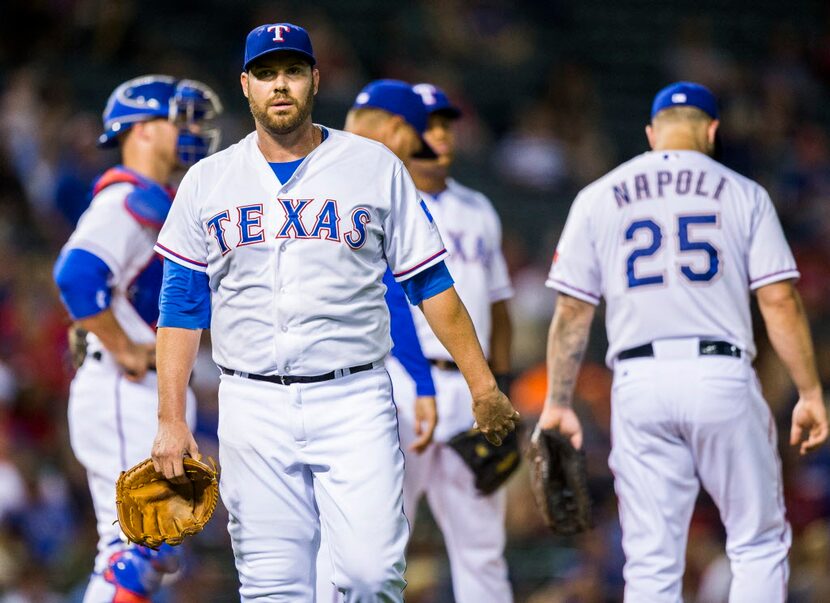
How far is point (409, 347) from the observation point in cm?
611

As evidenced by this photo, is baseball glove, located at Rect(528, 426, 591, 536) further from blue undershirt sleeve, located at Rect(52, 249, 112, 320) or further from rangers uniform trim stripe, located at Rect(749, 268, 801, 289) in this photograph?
blue undershirt sleeve, located at Rect(52, 249, 112, 320)

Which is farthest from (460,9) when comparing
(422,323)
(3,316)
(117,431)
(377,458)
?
(377,458)

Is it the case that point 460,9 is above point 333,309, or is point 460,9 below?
above

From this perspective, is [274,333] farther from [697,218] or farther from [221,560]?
[221,560]

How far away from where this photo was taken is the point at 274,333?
15.8 ft

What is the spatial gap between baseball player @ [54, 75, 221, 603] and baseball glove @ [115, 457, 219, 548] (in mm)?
749

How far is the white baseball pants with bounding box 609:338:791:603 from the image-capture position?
18.2 ft

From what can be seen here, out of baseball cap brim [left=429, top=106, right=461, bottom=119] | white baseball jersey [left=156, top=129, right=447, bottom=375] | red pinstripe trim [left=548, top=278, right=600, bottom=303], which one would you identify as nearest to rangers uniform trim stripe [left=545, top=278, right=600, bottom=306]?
red pinstripe trim [left=548, top=278, right=600, bottom=303]

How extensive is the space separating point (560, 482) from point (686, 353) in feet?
3.04

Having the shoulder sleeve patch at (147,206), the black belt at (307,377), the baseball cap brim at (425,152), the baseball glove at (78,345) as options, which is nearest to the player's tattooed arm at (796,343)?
the baseball cap brim at (425,152)

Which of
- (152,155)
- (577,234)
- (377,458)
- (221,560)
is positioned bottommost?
(221,560)

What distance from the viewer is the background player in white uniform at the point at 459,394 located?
6.43 metres

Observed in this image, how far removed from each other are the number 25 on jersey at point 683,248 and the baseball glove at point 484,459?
108cm

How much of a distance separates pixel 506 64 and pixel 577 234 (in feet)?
28.5
